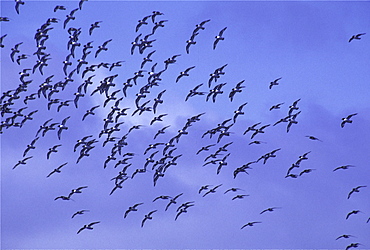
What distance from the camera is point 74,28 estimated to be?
9669cm

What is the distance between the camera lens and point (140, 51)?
316 feet

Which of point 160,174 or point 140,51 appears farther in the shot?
point 160,174

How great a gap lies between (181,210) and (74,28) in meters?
26.6

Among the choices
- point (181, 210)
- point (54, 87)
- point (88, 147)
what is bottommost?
point (181, 210)

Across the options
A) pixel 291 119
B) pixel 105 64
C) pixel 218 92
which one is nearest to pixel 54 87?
pixel 105 64

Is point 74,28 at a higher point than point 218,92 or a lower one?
higher

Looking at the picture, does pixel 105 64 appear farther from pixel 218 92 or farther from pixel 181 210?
pixel 181 210

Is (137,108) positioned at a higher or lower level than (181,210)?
higher

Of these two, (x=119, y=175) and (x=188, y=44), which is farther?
(x=119, y=175)

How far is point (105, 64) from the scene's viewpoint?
323 feet

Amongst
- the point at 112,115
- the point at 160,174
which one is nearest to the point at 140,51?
the point at 112,115

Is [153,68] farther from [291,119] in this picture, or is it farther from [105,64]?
[291,119]

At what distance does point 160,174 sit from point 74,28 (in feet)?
71.7

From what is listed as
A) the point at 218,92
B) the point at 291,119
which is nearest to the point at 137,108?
the point at 218,92
